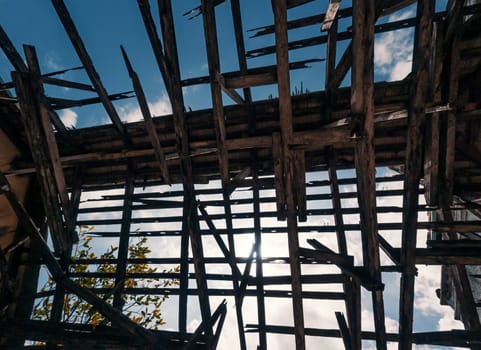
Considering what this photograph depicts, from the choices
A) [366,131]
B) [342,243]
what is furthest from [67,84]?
[342,243]

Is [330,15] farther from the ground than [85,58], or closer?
closer

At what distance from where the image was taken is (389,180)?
508 centimetres

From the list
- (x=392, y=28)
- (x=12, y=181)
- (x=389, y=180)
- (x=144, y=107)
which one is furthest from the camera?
(x=12, y=181)

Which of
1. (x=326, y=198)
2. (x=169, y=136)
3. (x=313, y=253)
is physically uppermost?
(x=169, y=136)

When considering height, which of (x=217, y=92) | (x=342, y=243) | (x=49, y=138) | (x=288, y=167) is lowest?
(x=342, y=243)

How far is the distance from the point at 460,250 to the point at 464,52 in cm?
286

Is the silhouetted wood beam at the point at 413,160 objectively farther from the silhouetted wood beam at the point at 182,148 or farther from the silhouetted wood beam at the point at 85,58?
the silhouetted wood beam at the point at 85,58

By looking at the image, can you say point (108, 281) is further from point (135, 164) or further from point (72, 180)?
point (135, 164)

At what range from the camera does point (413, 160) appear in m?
3.55

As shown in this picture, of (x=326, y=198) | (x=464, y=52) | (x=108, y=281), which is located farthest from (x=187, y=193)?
(x=464, y=52)

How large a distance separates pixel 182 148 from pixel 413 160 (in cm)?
347

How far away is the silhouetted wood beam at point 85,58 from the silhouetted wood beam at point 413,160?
15.8ft

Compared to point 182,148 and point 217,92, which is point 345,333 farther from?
point 217,92

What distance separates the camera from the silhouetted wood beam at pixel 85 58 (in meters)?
3.97
